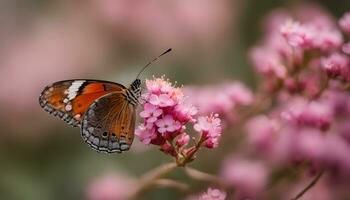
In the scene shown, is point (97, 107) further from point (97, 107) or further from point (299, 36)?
point (299, 36)

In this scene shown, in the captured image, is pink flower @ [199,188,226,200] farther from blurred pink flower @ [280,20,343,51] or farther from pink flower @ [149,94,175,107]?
blurred pink flower @ [280,20,343,51]

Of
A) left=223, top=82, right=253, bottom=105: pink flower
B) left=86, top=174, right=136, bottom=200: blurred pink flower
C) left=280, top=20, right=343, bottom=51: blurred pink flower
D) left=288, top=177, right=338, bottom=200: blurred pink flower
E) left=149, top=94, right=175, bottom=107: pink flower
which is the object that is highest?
left=280, top=20, right=343, bottom=51: blurred pink flower

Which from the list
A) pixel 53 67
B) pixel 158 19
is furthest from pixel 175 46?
pixel 53 67

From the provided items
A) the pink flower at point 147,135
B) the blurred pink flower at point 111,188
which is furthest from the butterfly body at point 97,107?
the blurred pink flower at point 111,188

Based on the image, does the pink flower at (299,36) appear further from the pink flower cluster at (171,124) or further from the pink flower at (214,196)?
the pink flower at (214,196)

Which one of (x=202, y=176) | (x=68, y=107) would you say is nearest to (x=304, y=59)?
(x=202, y=176)

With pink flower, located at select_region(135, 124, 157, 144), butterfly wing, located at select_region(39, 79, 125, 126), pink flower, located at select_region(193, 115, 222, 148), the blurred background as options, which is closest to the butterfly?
butterfly wing, located at select_region(39, 79, 125, 126)
